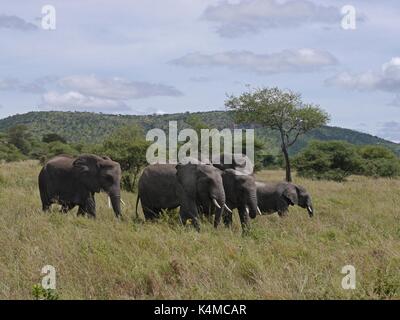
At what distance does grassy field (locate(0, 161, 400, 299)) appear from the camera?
668cm

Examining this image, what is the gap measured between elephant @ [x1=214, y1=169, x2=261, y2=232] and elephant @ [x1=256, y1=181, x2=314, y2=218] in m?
3.26

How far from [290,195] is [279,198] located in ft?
1.04

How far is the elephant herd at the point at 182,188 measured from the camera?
36.9ft

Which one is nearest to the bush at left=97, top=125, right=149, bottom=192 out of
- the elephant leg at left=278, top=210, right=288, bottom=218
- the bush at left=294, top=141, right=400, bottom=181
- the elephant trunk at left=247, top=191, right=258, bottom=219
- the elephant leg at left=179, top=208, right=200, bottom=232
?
the elephant leg at left=278, top=210, right=288, bottom=218

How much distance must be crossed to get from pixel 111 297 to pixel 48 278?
3.11ft

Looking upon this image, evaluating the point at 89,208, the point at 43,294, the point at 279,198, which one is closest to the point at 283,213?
the point at 279,198

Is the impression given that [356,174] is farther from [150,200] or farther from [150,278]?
[150,278]

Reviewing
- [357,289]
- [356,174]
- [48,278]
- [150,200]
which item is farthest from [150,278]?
[356,174]

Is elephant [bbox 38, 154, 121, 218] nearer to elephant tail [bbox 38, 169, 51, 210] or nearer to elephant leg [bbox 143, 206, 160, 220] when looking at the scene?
elephant tail [bbox 38, 169, 51, 210]

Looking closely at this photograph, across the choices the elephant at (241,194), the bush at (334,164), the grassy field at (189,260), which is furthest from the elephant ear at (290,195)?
the bush at (334,164)

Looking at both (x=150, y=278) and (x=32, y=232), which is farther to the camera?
(x=32, y=232)

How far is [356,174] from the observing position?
41.4 meters

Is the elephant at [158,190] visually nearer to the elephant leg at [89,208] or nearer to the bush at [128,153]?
the elephant leg at [89,208]
